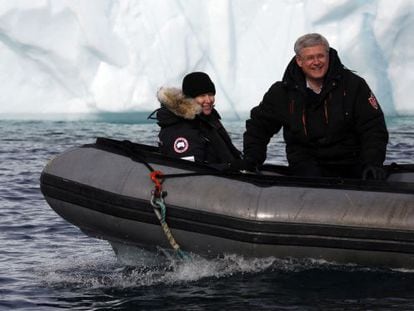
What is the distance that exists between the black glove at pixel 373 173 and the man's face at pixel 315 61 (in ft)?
2.06

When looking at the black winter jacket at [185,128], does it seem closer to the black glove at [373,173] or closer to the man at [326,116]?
the man at [326,116]

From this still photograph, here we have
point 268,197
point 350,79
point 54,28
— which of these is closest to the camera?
point 268,197

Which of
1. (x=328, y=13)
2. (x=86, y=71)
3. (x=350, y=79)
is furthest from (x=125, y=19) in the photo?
(x=350, y=79)

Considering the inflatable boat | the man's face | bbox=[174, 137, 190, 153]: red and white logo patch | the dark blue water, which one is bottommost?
the dark blue water

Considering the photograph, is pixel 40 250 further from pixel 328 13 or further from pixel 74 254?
pixel 328 13

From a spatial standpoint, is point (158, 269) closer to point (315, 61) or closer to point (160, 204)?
point (160, 204)

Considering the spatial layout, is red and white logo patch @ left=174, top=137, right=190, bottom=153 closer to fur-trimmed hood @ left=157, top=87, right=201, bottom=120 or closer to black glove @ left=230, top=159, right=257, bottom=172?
fur-trimmed hood @ left=157, top=87, right=201, bottom=120

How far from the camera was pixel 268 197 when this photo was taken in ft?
18.8

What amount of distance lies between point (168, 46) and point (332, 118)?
37.2 ft

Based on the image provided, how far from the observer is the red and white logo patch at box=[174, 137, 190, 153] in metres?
6.24

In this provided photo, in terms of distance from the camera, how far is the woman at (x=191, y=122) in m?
6.22

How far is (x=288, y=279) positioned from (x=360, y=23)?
12430 millimetres

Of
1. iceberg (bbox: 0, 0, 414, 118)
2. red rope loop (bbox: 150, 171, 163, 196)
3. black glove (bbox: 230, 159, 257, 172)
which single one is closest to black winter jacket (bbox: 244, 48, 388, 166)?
black glove (bbox: 230, 159, 257, 172)

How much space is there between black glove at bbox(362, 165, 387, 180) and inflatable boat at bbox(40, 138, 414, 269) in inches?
7.6
